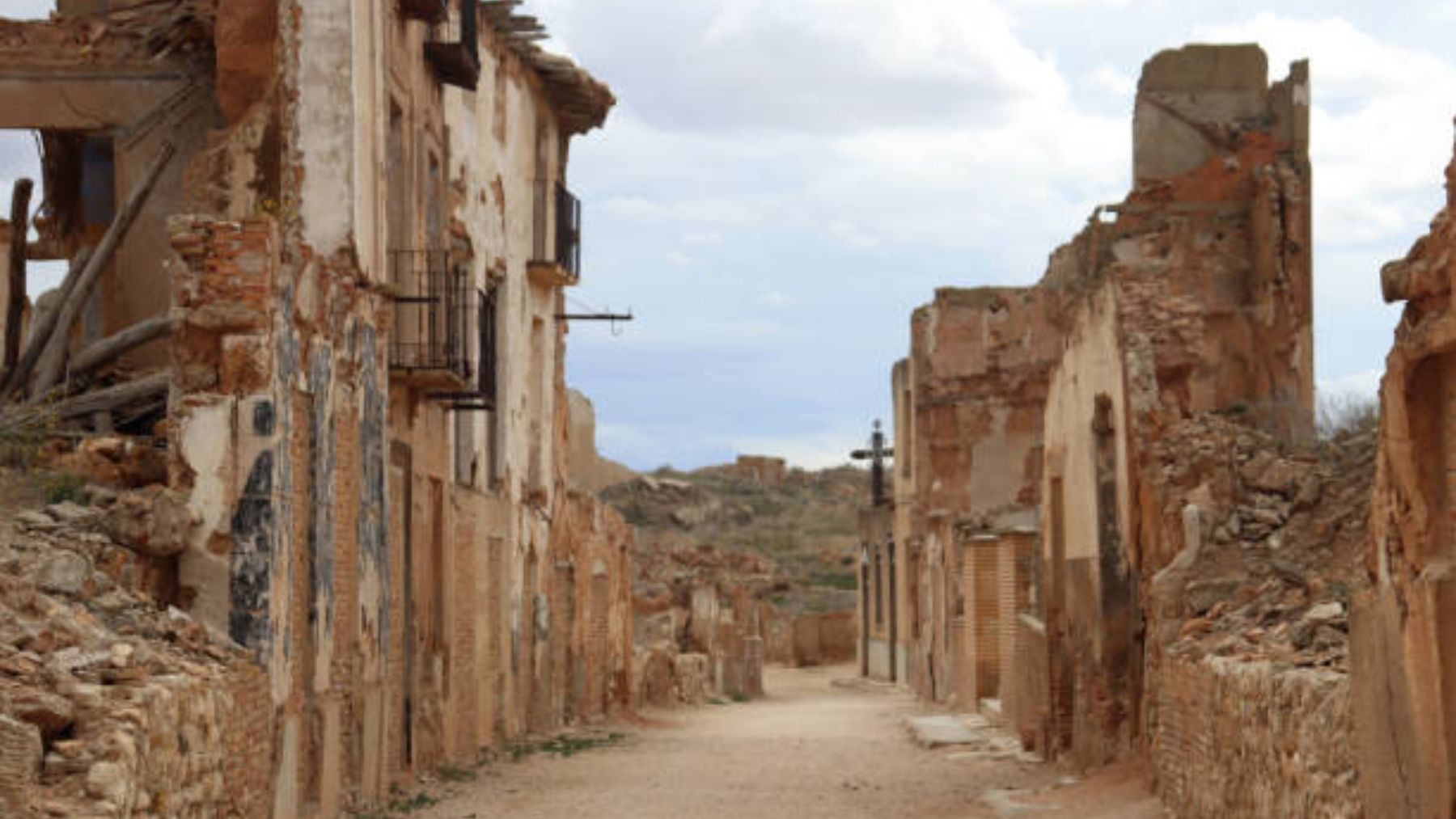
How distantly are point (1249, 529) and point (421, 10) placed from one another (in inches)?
331

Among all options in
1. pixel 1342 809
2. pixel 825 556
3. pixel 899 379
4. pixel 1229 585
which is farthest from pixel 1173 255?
pixel 825 556

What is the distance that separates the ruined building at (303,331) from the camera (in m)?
13.5

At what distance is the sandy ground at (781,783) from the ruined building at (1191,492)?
2.14ft

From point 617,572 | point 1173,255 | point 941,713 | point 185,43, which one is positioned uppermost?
point 185,43

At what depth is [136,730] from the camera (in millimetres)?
9062

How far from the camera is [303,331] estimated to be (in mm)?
14562

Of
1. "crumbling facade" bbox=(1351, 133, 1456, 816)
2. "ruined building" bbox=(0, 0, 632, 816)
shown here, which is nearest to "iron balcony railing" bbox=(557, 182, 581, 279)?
"ruined building" bbox=(0, 0, 632, 816)

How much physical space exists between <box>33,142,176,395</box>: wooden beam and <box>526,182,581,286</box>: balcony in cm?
930

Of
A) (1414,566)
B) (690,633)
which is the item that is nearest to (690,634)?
(690,633)

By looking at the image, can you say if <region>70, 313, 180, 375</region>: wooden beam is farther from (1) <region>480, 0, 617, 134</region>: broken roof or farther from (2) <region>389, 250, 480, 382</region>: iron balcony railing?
(1) <region>480, 0, 617, 134</region>: broken roof

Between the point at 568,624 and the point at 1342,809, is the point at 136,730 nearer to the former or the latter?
the point at 1342,809

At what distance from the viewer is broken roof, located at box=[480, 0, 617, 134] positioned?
2378 centimetres

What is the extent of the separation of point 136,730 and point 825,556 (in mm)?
60495

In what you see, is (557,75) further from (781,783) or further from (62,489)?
(62,489)
